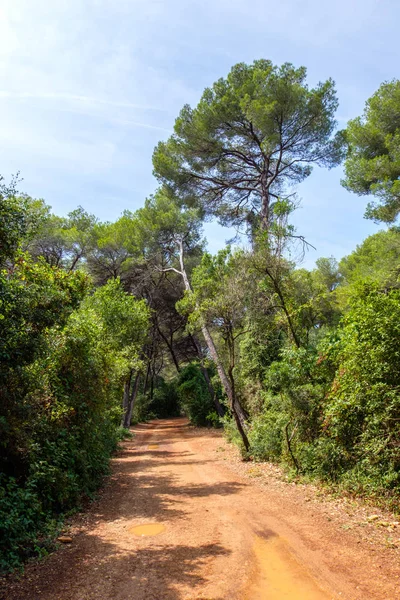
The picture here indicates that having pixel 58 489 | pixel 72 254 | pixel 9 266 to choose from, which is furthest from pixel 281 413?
pixel 72 254

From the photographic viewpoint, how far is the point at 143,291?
26828 millimetres

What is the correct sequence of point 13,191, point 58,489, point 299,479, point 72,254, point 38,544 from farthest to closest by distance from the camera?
point 72,254 → point 299,479 → point 58,489 → point 13,191 → point 38,544

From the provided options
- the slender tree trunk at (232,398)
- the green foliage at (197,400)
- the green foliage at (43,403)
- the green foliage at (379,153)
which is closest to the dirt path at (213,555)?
the green foliage at (43,403)

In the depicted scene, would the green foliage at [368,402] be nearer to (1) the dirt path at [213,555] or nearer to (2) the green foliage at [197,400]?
(1) the dirt path at [213,555]

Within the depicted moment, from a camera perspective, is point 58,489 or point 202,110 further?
point 202,110

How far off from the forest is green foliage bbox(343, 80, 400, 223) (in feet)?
0.18

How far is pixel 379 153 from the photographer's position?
14219 mm

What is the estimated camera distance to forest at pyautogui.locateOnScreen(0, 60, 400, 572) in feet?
19.2

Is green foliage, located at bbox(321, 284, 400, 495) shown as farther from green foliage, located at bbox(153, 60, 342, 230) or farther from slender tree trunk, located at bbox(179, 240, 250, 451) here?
green foliage, located at bbox(153, 60, 342, 230)

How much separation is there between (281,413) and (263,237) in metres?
4.86

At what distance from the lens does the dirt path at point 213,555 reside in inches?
149

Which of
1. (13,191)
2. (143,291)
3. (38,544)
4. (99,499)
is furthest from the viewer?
(143,291)

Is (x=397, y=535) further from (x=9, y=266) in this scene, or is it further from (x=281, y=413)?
(x=9, y=266)

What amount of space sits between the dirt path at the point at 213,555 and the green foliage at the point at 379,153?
10.4 metres
